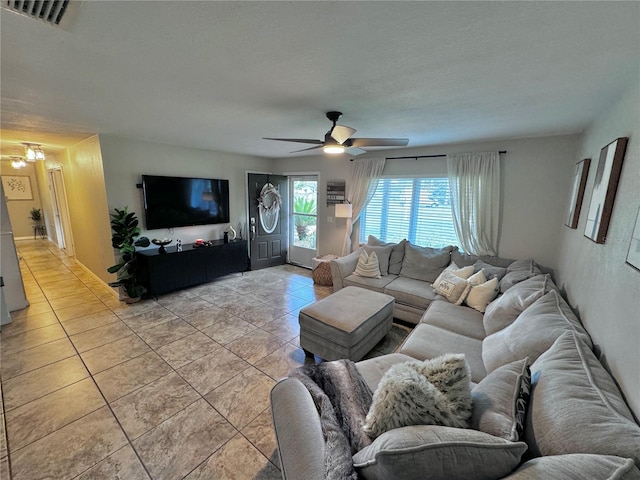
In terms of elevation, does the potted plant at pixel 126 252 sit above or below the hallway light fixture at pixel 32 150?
below

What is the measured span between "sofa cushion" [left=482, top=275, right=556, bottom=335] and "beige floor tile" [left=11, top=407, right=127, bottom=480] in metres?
2.78

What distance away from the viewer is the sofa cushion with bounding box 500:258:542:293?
8.61 feet

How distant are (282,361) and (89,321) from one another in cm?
253

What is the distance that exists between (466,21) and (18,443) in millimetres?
3414

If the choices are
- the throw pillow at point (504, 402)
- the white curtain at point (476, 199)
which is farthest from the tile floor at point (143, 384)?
the white curtain at point (476, 199)

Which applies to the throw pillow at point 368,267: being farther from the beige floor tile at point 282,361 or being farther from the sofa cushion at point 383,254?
the beige floor tile at point 282,361

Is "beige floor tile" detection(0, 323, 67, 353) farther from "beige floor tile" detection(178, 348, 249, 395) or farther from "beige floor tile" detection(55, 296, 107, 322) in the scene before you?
"beige floor tile" detection(178, 348, 249, 395)

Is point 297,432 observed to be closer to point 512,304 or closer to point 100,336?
point 512,304

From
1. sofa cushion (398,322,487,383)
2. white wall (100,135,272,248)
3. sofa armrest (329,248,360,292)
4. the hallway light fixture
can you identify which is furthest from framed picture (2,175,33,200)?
sofa cushion (398,322,487,383)

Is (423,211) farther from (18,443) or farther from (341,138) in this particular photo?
(18,443)

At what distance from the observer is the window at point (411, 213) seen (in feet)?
12.7

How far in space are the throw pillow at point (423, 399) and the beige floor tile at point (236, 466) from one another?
3.00 ft

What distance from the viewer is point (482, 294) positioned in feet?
8.73

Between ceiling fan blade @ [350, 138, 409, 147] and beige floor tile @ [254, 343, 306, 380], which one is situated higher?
ceiling fan blade @ [350, 138, 409, 147]
